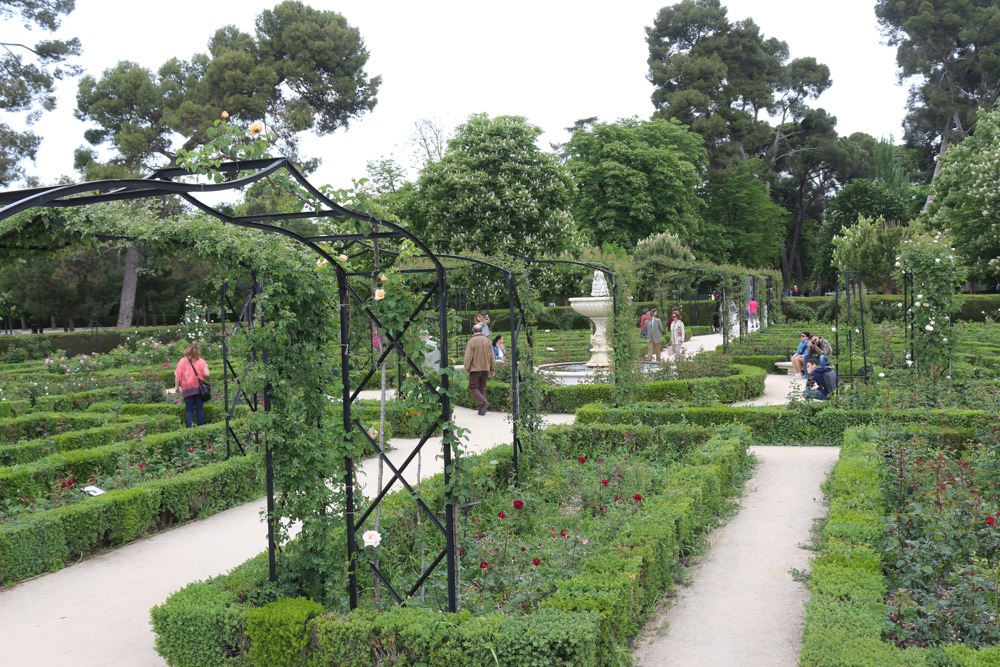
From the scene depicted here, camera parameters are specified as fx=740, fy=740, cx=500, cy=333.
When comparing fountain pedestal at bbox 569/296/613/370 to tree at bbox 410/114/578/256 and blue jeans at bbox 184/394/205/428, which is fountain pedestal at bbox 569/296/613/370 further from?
tree at bbox 410/114/578/256

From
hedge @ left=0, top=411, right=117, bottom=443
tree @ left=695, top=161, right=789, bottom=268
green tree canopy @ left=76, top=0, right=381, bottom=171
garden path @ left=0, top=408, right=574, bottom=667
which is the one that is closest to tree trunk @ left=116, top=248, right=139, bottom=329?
green tree canopy @ left=76, top=0, right=381, bottom=171

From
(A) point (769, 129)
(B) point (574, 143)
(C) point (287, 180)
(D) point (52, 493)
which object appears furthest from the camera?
(A) point (769, 129)

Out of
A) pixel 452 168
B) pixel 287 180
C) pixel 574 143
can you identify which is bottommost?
pixel 287 180

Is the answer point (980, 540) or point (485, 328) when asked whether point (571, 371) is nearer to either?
point (485, 328)

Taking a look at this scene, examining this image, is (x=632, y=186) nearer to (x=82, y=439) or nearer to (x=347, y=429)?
(x=82, y=439)

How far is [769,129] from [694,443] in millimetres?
36127

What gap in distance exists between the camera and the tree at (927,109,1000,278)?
2389 cm

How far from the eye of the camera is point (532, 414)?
827 centimetres

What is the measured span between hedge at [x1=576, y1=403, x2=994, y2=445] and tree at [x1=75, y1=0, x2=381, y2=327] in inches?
848

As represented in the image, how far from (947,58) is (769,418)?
35.7m

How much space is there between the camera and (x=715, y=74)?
36.5 metres

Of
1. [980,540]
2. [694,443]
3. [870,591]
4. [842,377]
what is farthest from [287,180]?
[842,377]

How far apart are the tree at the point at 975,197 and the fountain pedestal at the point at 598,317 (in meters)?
15.6

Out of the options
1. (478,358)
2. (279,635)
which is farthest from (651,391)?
(279,635)
